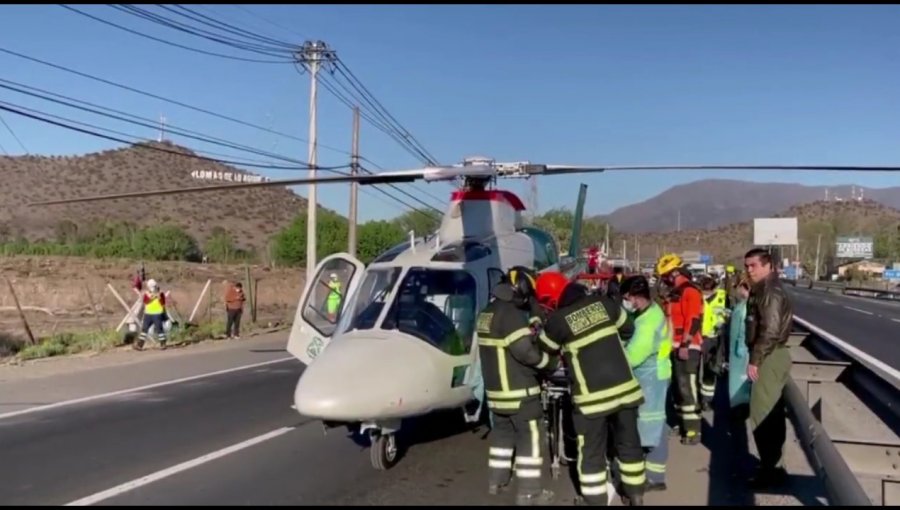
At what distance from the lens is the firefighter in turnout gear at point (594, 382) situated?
6.64 metres

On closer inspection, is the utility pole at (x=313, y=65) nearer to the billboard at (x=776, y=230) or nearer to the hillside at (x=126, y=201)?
the hillside at (x=126, y=201)

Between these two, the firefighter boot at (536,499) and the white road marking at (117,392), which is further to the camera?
the white road marking at (117,392)

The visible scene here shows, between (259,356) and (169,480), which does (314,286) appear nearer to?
(169,480)

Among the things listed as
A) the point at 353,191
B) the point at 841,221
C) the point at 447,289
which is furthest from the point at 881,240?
the point at 447,289

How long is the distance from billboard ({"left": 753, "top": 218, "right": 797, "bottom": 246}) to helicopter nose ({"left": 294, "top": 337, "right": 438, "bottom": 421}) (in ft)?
280

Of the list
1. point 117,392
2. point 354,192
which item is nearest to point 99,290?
point 354,192

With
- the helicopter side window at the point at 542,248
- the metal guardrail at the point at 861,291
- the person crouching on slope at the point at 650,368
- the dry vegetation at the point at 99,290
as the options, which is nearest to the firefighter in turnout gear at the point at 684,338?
the person crouching on slope at the point at 650,368

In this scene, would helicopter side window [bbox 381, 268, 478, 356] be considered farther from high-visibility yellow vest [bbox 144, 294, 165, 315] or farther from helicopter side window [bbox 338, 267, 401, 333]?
high-visibility yellow vest [bbox 144, 294, 165, 315]

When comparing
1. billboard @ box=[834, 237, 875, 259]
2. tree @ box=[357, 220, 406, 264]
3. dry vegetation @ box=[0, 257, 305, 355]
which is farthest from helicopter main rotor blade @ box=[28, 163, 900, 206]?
billboard @ box=[834, 237, 875, 259]

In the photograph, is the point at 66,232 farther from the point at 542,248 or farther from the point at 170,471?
the point at 170,471

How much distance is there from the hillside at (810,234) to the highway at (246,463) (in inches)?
4615

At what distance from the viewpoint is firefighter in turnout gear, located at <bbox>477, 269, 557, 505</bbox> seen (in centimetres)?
727

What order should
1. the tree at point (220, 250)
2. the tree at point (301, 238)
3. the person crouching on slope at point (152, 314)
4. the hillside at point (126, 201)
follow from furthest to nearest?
the hillside at point (126, 201), the tree at point (220, 250), the tree at point (301, 238), the person crouching on slope at point (152, 314)

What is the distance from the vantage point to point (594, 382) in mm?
6645
